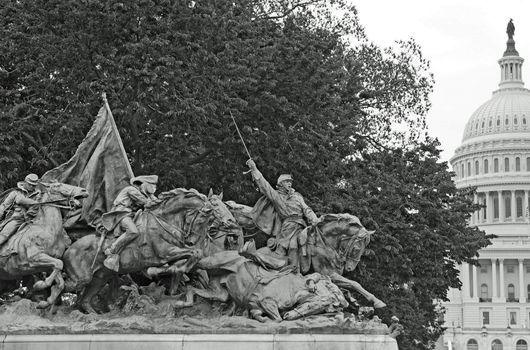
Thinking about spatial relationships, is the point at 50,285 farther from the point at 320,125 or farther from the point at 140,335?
the point at 320,125

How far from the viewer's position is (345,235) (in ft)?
58.9

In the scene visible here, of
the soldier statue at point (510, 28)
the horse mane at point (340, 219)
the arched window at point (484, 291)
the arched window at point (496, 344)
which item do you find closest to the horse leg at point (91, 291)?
the horse mane at point (340, 219)

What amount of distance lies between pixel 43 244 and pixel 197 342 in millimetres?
3304

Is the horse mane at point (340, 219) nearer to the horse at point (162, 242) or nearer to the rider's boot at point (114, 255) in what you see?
the horse at point (162, 242)

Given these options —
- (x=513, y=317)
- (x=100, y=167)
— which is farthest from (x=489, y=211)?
(x=100, y=167)

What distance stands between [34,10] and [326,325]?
1389 centimetres

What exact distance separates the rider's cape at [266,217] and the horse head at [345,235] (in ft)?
2.94

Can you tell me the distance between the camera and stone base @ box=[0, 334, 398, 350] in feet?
53.4

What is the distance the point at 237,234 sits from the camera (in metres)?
18.1

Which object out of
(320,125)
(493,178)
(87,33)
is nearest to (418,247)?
(320,125)

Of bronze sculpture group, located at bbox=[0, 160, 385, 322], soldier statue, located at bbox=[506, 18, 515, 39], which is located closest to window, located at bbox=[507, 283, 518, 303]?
soldier statue, located at bbox=[506, 18, 515, 39]

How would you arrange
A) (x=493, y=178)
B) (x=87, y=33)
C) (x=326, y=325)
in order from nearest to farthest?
(x=326, y=325), (x=87, y=33), (x=493, y=178)

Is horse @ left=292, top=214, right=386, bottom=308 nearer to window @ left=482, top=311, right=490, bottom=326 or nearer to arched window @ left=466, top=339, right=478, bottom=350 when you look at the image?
arched window @ left=466, top=339, right=478, bottom=350

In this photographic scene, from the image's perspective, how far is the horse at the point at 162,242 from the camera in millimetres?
17062
